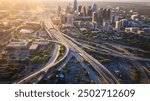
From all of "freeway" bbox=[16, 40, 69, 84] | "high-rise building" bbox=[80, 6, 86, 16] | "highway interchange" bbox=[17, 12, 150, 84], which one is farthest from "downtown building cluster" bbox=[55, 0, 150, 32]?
"freeway" bbox=[16, 40, 69, 84]

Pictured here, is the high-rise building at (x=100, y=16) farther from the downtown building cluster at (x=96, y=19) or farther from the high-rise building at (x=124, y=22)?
the high-rise building at (x=124, y=22)

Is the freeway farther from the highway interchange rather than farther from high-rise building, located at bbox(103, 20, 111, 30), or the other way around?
high-rise building, located at bbox(103, 20, 111, 30)

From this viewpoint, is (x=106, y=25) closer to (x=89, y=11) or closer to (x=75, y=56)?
(x=89, y=11)

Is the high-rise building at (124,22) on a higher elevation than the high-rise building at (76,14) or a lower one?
lower

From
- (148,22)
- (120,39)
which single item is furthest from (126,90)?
(148,22)

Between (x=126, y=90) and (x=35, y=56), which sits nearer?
(x=126, y=90)

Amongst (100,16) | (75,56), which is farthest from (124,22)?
(75,56)

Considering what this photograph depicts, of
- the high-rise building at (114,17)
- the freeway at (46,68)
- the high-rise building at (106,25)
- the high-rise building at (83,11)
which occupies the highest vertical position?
the high-rise building at (83,11)

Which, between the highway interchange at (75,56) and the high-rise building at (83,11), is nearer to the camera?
the highway interchange at (75,56)

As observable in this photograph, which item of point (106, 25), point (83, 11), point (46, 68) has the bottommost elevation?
point (46, 68)

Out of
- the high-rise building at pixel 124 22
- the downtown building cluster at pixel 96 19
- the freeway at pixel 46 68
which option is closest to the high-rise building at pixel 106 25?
the downtown building cluster at pixel 96 19

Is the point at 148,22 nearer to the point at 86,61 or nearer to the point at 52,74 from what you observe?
the point at 86,61
